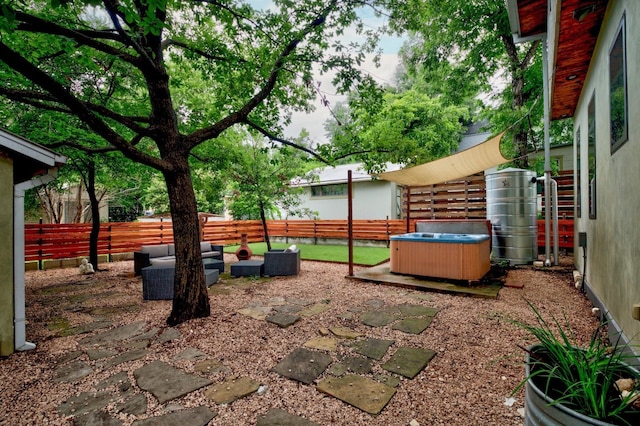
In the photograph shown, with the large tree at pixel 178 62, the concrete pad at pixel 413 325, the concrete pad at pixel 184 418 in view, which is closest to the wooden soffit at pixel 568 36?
the large tree at pixel 178 62

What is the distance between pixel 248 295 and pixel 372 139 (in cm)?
409

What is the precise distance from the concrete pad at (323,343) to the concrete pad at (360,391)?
603 mm

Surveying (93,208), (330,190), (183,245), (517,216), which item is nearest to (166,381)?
(183,245)

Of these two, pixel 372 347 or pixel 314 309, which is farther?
pixel 314 309

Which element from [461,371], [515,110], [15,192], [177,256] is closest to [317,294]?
[177,256]

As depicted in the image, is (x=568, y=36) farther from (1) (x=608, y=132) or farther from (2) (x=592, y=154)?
(2) (x=592, y=154)

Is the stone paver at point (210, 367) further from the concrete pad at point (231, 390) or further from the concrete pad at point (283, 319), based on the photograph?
the concrete pad at point (283, 319)

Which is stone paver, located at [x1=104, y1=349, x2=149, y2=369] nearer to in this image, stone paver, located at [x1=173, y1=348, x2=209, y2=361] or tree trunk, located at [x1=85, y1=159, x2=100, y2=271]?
stone paver, located at [x1=173, y1=348, x2=209, y2=361]

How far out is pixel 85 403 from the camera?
2.33 m

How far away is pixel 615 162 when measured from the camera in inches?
117

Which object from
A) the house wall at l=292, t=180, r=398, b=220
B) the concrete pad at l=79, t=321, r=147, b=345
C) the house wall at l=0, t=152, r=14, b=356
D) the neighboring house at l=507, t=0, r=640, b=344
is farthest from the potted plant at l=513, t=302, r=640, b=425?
the house wall at l=292, t=180, r=398, b=220

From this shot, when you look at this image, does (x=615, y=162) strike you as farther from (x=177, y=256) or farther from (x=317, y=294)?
(x=177, y=256)

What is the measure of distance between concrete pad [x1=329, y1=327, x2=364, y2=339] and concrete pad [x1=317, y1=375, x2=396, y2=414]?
0.89 metres

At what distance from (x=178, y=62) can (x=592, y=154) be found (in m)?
7.63
